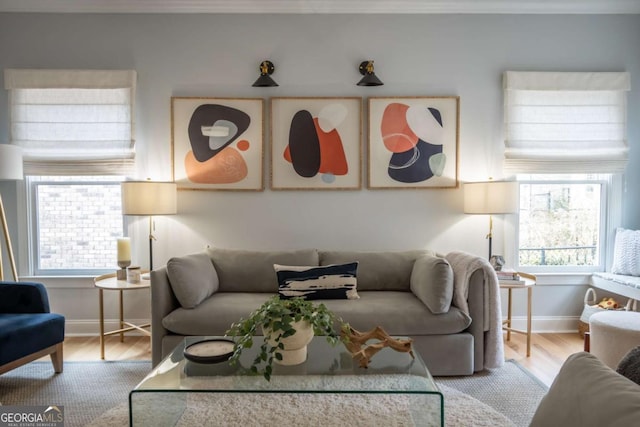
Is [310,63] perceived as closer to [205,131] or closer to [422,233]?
[205,131]

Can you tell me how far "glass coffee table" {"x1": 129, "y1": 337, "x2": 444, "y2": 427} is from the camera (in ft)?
5.67

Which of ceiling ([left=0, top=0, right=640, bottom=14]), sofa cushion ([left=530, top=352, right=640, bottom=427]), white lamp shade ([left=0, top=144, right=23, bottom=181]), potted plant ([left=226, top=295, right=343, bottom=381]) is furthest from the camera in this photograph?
ceiling ([left=0, top=0, right=640, bottom=14])

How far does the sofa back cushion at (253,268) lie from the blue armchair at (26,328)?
110 cm

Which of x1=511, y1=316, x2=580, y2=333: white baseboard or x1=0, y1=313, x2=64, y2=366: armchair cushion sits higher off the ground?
x1=0, y1=313, x2=64, y2=366: armchair cushion

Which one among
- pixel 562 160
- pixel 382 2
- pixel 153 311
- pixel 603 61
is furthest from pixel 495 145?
pixel 153 311

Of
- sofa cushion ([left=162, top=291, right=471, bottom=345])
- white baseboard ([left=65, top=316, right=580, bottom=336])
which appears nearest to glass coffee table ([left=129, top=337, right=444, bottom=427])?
sofa cushion ([left=162, top=291, right=471, bottom=345])

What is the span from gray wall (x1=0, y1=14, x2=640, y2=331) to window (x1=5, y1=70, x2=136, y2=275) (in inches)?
4.9

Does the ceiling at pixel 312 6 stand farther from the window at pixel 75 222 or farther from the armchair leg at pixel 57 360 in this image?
the armchair leg at pixel 57 360

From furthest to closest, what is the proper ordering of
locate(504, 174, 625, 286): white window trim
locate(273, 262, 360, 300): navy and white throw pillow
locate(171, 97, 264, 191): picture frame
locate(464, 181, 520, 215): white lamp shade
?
locate(504, 174, 625, 286): white window trim < locate(171, 97, 264, 191): picture frame < locate(464, 181, 520, 215): white lamp shade < locate(273, 262, 360, 300): navy and white throw pillow

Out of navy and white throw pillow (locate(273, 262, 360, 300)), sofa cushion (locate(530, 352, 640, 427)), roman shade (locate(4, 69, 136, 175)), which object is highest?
roman shade (locate(4, 69, 136, 175))

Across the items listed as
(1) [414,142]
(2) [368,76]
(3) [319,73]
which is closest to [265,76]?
(3) [319,73]

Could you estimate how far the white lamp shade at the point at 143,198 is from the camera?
10.6 ft

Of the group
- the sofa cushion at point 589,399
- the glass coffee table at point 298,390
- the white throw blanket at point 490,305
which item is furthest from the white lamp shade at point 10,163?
the sofa cushion at point 589,399

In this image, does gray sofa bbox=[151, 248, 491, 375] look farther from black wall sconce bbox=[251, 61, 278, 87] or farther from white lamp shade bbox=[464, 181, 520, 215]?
black wall sconce bbox=[251, 61, 278, 87]
